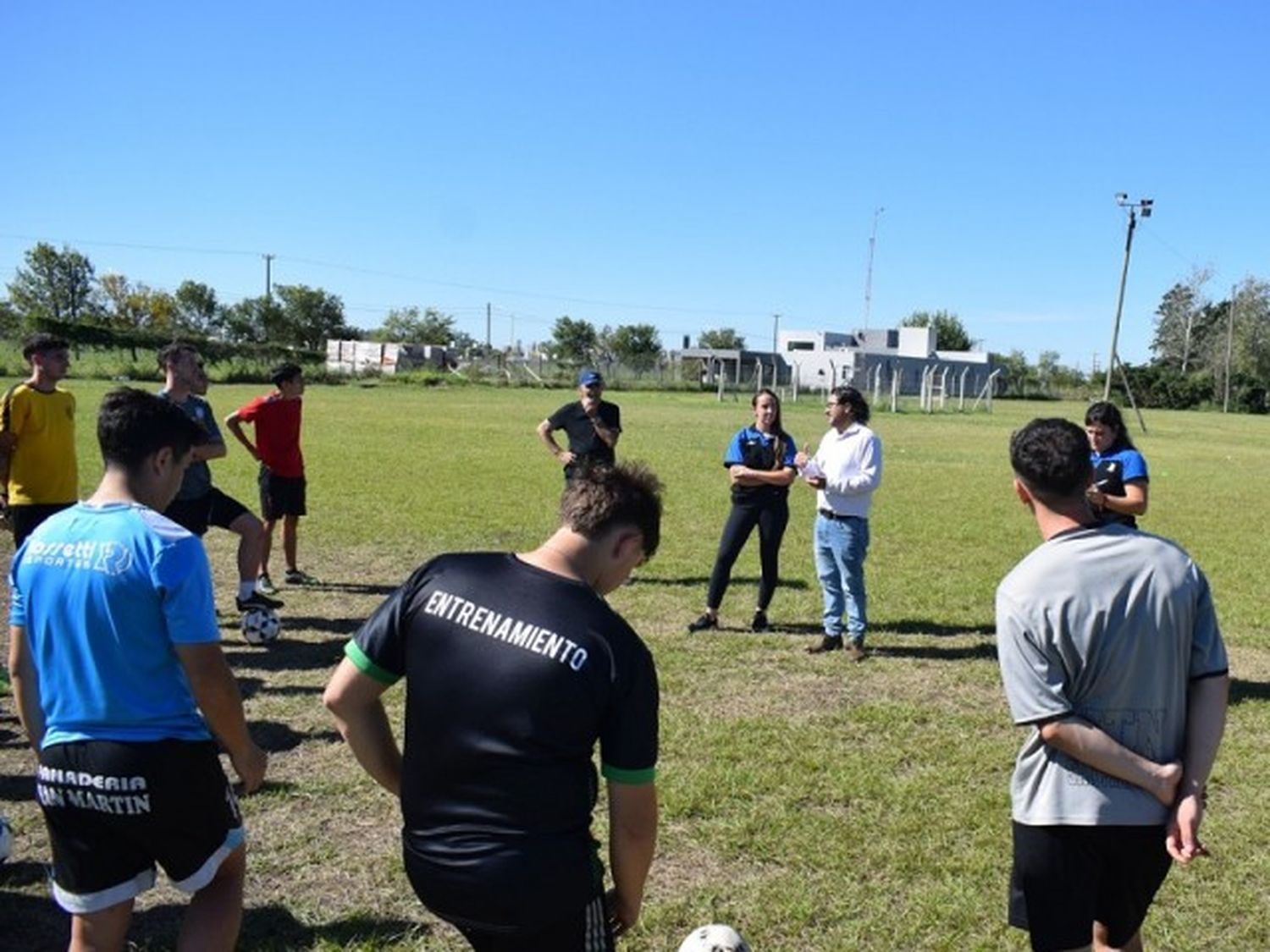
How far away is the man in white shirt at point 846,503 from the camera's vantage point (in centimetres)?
748

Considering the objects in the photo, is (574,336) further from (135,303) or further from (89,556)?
(89,556)

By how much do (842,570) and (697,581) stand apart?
285 cm

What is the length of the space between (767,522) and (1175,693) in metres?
5.57

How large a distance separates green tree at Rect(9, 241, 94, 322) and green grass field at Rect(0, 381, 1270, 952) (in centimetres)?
9109

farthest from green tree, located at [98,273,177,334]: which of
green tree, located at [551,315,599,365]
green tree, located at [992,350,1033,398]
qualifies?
green tree, located at [992,350,1033,398]

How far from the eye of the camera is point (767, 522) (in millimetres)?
8312

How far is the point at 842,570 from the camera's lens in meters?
7.61

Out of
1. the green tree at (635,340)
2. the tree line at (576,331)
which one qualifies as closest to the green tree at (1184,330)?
the tree line at (576,331)

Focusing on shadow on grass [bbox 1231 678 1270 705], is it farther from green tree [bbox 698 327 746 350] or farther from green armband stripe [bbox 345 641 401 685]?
green tree [bbox 698 327 746 350]

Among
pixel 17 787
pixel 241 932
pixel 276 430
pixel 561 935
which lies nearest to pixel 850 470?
pixel 241 932

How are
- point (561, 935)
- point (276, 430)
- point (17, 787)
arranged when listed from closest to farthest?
1. point (561, 935)
2. point (17, 787)
3. point (276, 430)

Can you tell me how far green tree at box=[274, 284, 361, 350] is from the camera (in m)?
93.0

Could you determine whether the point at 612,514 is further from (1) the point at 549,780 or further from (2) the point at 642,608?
(2) the point at 642,608

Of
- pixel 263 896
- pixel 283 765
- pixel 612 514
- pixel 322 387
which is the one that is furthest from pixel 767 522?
pixel 322 387
